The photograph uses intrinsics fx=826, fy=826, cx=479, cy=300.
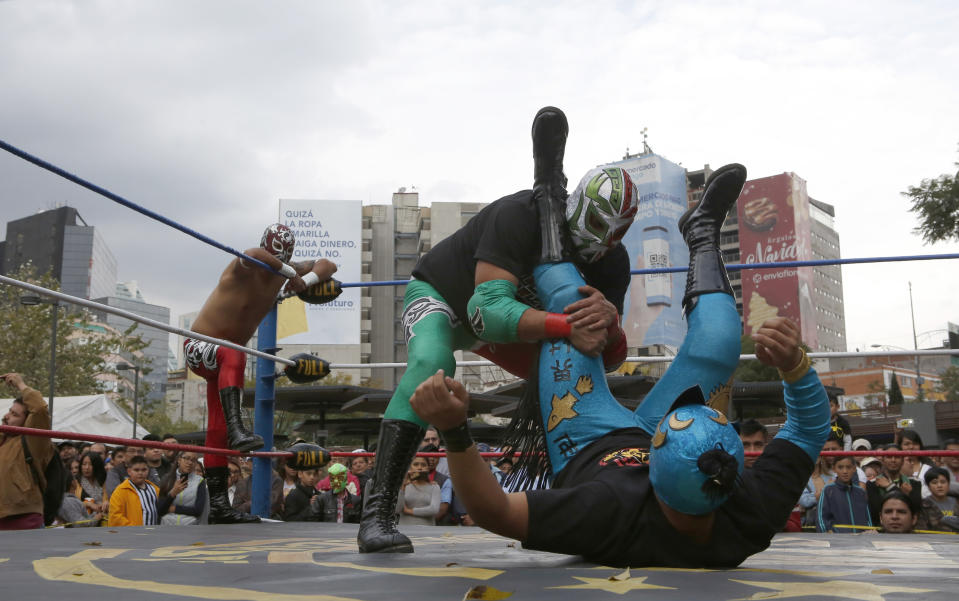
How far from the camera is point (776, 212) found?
6219 cm

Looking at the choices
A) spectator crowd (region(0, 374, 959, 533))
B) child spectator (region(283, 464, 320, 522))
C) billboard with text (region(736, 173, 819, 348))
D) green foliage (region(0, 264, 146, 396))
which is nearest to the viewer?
spectator crowd (region(0, 374, 959, 533))

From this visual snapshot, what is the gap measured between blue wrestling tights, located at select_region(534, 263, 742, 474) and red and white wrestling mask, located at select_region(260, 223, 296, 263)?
68.9 inches

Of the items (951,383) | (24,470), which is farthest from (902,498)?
(951,383)

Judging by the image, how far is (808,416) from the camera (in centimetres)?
193

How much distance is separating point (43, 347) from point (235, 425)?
19.1m

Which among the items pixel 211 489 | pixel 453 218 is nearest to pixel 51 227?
pixel 453 218

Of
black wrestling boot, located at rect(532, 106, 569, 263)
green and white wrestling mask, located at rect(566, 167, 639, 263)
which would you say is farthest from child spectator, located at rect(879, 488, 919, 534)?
black wrestling boot, located at rect(532, 106, 569, 263)

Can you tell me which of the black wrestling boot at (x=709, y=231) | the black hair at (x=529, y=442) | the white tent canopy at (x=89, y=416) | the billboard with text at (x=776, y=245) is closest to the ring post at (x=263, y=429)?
the black hair at (x=529, y=442)

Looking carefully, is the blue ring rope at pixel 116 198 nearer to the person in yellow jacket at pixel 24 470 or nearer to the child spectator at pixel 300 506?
the person in yellow jacket at pixel 24 470

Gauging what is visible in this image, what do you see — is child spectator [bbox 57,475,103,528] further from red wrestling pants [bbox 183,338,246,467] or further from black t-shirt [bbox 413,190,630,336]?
black t-shirt [bbox 413,190,630,336]

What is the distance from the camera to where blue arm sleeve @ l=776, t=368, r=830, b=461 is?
6.32ft

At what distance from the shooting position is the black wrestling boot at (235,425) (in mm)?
3189

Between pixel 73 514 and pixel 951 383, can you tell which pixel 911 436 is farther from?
pixel 951 383

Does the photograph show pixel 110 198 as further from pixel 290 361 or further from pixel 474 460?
pixel 474 460
